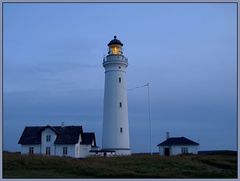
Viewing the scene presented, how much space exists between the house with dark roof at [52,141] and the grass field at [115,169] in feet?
26.1

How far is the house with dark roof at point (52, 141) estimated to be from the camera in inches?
1121

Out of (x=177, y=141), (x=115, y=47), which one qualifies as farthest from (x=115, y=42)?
(x=177, y=141)

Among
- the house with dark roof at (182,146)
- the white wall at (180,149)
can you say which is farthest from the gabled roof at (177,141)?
the white wall at (180,149)

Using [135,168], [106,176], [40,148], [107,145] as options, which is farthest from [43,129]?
[106,176]

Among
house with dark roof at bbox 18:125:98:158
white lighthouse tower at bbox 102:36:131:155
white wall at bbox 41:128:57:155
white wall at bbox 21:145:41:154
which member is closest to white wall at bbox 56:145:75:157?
house with dark roof at bbox 18:125:98:158

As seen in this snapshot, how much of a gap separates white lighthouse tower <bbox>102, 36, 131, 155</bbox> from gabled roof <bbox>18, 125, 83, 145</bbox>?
2475 millimetres

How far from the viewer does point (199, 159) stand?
23.2m

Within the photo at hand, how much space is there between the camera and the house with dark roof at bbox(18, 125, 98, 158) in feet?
93.4

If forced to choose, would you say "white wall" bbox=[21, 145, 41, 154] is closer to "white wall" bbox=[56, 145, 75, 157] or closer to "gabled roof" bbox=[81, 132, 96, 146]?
"white wall" bbox=[56, 145, 75, 157]

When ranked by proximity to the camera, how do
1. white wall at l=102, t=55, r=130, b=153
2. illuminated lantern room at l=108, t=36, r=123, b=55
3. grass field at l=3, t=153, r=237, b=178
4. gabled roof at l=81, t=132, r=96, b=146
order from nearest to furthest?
grass field at l=3, t=153, r=237, b=178 < white wall at l=102, t=55, r=130, b=153 < illuminated lantern room at l=108, t=36, r=123, b=55 < gabled roof at l=81, t=132, r=96, b=146

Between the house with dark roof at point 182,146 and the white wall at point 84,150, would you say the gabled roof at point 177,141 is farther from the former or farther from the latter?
the white wall at point 84,150

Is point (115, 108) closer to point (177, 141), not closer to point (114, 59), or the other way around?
point (114, 59)

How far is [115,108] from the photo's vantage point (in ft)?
88.7

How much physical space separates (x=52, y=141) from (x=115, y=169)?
11983 mm
